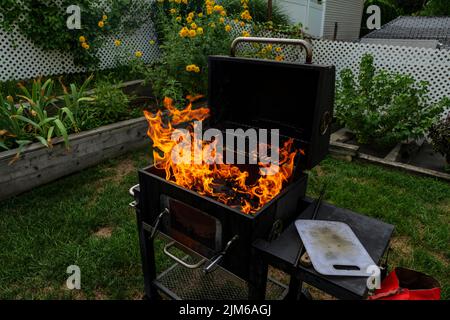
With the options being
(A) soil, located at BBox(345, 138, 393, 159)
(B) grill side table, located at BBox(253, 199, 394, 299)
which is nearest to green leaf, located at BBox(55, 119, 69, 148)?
(B) grill side table, located at BBox(253, 199, 394, 299)

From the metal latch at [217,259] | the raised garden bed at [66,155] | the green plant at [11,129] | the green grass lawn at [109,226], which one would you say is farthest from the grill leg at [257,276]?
the green plant at [11,129]

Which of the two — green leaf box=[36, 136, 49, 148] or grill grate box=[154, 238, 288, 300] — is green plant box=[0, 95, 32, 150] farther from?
grill grate box=[154, 238, 288, 300]

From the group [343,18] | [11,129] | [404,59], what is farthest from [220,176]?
[343,18]

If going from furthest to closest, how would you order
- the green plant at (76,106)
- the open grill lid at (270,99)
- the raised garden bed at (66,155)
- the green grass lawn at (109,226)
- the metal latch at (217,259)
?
1. the green plant at (76,106)
2. the raised garden bed at (66,155)
3. the green grass lawn at (109,226)
4. the open grill lid at (270,99)
5. the metal latch at (217,259)

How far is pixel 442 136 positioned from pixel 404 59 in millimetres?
2041

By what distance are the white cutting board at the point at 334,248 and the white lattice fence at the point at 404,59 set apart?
4801 millimetres

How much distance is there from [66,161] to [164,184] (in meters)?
2.67

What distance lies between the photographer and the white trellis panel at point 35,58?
567 cm

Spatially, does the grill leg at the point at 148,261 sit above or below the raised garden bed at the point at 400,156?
above

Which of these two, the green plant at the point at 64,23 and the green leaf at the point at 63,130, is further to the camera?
the green plant at the point at 64,23

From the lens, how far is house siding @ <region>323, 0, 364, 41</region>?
13.4 m

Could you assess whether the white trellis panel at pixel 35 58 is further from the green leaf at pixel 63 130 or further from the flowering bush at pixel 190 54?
the green leaf at pixel 63 130

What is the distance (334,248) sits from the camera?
1.50 meters
